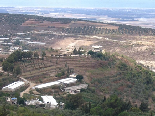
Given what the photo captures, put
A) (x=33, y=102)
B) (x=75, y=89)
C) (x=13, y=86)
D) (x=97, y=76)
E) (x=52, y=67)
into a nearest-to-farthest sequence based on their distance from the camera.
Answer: (x=33, y=102) → (x=13, y=86) → (x=75, y=89) → (x=97, y=76) → (x=52, y=67)

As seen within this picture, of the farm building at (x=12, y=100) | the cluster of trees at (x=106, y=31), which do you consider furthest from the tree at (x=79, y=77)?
the cluster of trees at (x=106, y=31)

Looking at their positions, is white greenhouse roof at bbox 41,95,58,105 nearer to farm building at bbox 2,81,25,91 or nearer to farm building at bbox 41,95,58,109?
farm building at bbox 41,95,58,109

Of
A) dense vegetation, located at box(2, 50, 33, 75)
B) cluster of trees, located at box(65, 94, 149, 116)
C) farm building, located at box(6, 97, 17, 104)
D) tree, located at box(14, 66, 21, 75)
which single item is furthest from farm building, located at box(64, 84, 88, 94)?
farm building, located at box(6, 97, 17, 104)

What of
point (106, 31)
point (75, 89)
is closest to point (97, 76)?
point (75, 89)

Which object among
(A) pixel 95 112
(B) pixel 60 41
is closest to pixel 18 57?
(A) pixel 95 112

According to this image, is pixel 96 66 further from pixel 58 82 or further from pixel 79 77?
pixel 58 82

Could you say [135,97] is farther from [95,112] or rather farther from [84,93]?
[95,112]

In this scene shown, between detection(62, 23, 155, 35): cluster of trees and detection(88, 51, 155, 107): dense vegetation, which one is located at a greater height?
detection(62, 23, 155, 35): cluster of trees

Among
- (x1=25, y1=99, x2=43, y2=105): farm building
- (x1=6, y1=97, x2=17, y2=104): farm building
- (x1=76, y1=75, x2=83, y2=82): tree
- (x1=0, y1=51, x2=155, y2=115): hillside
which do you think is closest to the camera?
(x1=6, y1=97, x2=17, y2=104): farm building
